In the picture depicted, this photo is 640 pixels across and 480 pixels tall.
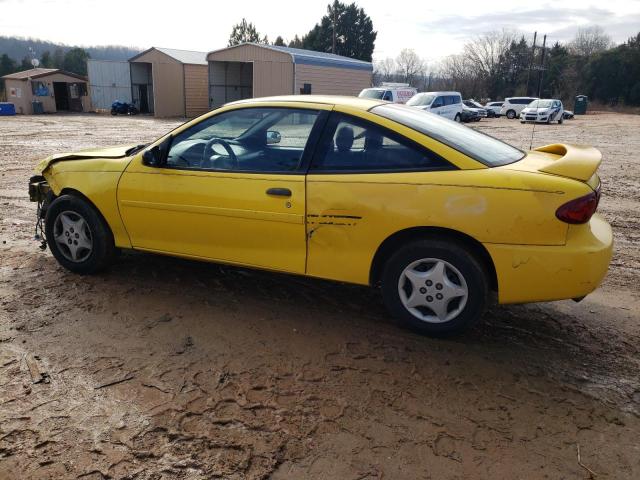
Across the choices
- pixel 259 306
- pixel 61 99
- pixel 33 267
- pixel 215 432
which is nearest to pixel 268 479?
pixel 215 432

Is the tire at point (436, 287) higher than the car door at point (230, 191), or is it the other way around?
the car door at point (230, 191)

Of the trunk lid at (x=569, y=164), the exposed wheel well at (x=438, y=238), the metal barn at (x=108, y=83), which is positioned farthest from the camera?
the metal barn at (x=108, y=83)

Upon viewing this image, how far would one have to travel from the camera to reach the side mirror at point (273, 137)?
402 cm

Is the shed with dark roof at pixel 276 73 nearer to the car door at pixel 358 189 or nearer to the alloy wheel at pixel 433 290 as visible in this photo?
the car door at pixel 358 189

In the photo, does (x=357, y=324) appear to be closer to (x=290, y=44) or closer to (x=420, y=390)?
(x=420, y=390)

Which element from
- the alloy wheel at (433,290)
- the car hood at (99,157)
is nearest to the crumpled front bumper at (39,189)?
the car hood at (99,157)

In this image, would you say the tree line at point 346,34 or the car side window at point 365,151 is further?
the tree line at point 346,34

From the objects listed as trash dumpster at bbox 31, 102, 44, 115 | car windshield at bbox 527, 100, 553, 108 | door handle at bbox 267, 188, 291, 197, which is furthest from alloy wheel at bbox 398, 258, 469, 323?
trash dumpster at bbox 31, 102, 44, 115

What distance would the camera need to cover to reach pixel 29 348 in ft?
11.4

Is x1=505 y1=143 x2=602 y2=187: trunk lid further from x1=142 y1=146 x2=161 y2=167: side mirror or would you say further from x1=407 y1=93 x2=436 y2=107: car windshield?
x1=407 y1=93 x2=436 y2=107: car windshield

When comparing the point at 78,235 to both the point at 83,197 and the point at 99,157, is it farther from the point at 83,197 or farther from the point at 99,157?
the point at 99,157

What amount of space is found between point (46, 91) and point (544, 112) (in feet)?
112

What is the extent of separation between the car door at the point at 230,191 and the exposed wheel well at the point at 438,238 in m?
0.57

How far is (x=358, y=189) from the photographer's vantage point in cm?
348
